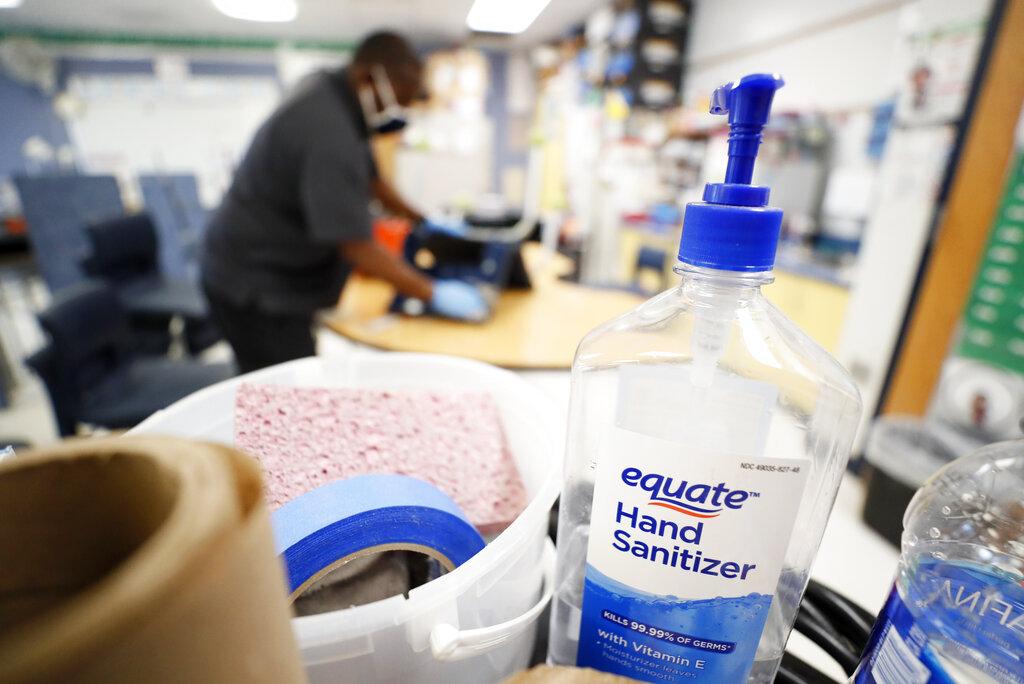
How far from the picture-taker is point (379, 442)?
449mm

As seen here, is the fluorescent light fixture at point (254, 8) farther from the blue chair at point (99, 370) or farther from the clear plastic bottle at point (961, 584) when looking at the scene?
the clear plastic bottle at point (961, 584)

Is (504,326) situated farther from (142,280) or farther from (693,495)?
(142,280)

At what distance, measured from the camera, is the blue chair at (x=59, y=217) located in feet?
9.52

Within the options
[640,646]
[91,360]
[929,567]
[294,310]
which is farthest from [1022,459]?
[91,360]

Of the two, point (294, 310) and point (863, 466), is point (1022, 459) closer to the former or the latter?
point (294, 310)

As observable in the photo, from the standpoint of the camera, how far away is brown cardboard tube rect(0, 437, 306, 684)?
0.12 meters

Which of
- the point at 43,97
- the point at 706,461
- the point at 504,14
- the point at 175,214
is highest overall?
the point at 43,97

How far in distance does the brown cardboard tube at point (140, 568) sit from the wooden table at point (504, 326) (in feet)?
2.90

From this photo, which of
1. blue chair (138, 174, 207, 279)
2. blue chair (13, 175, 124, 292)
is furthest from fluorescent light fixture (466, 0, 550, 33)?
blue chair (138, 174, 207, 279)

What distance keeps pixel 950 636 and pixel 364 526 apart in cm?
38

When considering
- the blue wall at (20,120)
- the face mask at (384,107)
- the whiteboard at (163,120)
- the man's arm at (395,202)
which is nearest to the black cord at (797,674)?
the face mask at (384,107)

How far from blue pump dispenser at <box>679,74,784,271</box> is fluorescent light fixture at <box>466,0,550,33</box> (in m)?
0.24

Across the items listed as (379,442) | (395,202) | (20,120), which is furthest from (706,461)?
(20,120)

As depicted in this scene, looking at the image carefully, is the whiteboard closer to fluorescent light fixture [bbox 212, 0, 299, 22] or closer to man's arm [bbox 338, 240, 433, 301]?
fluorescent light fixture [bbox 212, 0, 299, 22]
